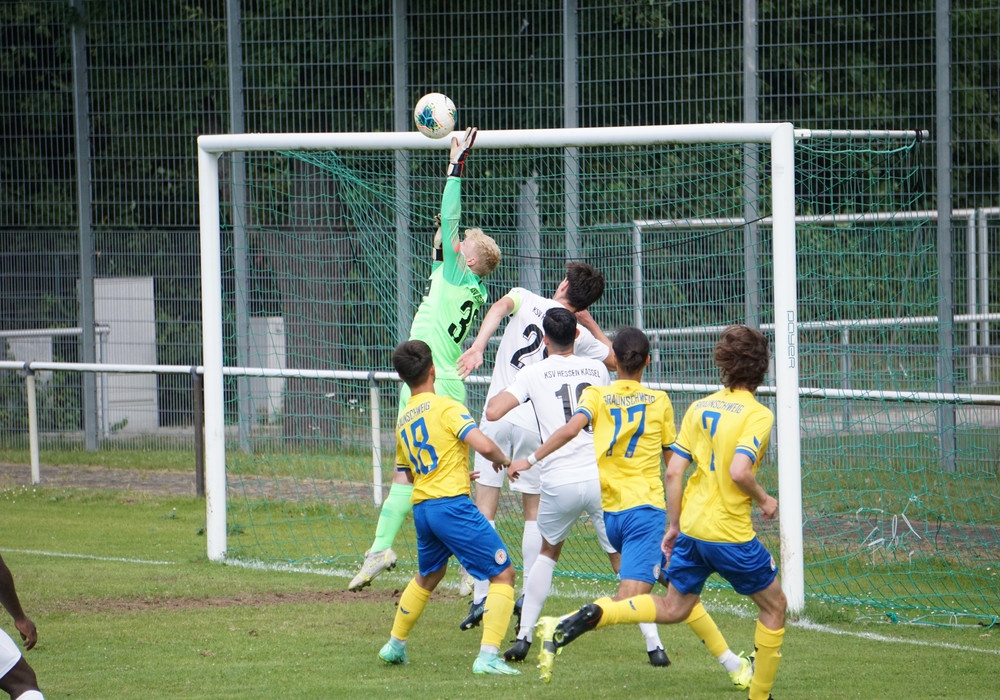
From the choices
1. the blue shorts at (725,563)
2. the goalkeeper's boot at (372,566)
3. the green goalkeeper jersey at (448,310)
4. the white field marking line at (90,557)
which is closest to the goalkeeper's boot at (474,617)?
the goalkeeper's boot at (372,566)

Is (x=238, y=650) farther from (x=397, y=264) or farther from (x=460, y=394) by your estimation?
(x=397, y=264)

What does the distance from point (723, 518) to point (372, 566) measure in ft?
7.25

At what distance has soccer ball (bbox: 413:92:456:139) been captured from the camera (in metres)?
7.15

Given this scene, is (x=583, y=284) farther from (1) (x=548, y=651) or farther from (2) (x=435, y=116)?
(1) (x=548, y=651)

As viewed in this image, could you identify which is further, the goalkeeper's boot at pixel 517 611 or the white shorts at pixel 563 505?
the goalkeeper's boot at pixel 517 611

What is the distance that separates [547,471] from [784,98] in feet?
24.0

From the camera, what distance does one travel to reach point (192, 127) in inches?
548

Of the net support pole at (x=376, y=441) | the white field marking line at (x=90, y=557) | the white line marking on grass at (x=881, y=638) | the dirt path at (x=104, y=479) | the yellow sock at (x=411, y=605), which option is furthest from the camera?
the dirt path at (x=104, y=479)

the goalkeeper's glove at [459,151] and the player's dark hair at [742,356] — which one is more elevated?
the goalkeeper's glove at [459,151]

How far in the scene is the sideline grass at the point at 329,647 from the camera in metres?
5.46

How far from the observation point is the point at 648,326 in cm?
995

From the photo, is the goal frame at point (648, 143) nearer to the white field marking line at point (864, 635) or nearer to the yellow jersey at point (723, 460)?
the white field marking line at point (864, 635)

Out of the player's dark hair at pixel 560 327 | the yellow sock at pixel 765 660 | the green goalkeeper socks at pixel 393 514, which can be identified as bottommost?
the yellow sock at pixel 765 660

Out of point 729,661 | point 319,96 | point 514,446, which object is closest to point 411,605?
point 514,446
